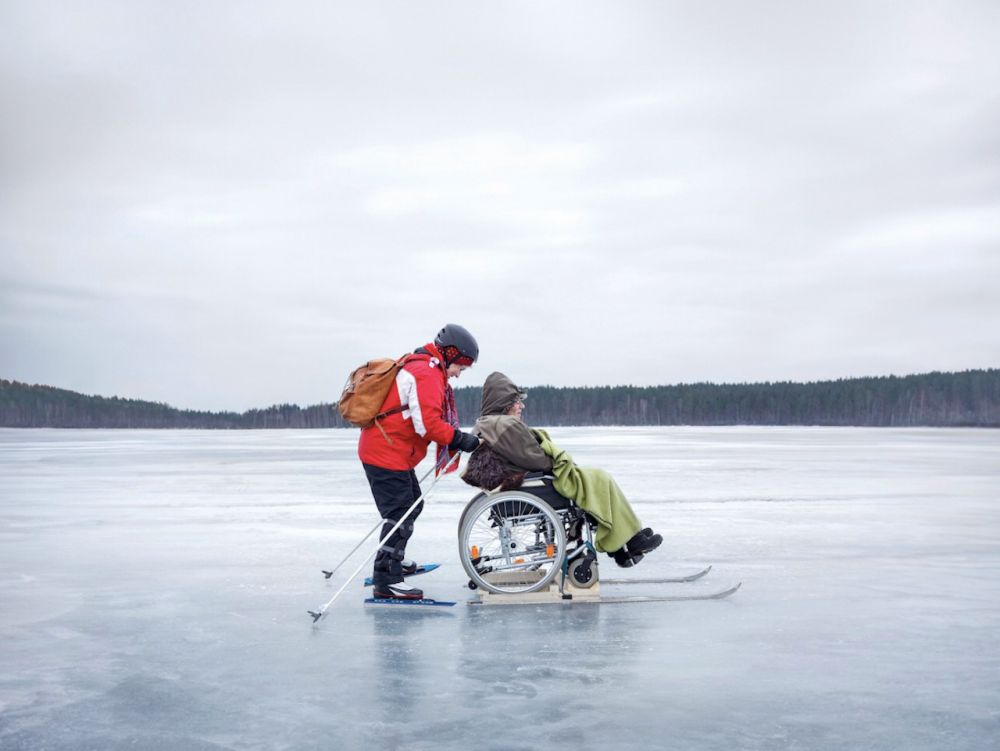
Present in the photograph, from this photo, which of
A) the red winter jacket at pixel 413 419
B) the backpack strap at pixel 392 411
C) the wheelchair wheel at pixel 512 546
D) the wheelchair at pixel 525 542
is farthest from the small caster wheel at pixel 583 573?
the backpack strap at pixel 392 411

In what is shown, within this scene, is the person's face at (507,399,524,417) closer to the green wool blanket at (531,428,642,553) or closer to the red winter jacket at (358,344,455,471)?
the green wool blanket at (531,428,642,553)

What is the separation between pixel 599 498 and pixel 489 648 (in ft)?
5.53

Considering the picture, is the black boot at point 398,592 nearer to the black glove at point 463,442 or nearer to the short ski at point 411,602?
the short ski at point 411,602

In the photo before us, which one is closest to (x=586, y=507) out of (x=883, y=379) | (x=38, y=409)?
(x=883, y=379)

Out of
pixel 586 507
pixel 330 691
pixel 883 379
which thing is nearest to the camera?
pixel 330 691

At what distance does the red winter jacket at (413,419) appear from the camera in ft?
21.1

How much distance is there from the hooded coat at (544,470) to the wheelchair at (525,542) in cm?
10

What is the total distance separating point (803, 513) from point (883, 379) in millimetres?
127812

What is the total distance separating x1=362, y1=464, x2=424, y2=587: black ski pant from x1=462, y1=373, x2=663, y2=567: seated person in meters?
0.46

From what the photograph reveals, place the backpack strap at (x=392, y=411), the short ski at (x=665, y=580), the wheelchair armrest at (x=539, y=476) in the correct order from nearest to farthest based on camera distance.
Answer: the backpack strap at (x=392, y=411) < the wheelchair armrest at (x=539, y=476) < the short ski at (x=665, y=580)

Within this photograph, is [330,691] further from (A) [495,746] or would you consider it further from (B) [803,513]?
(B) [803,513]

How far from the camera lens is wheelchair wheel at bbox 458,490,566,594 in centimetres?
657

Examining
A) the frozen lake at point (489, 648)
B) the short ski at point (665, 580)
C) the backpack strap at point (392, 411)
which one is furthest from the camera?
the short ski at point (665, 580)

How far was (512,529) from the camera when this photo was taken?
6.75 m
